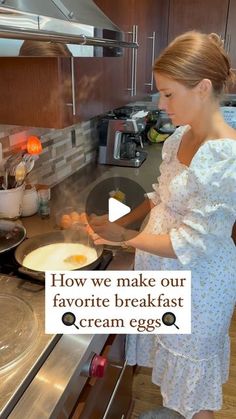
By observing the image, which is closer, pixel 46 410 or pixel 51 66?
pixel 46 410

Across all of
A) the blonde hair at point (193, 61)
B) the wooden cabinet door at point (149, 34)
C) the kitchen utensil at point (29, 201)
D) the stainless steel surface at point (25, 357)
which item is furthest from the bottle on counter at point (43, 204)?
the wooden cabinet door at point (149, 34)

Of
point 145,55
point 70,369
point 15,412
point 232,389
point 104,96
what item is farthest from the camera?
point 145,55

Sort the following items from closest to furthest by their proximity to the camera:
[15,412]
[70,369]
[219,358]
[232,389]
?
1. [15,412]
2. [70,369]
3. [219,358]
4. [232,389]

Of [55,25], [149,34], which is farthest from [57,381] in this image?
[149,34]

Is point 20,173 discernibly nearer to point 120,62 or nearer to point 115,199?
point 115,199

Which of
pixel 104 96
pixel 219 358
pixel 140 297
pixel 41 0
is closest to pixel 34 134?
pixel 104 96

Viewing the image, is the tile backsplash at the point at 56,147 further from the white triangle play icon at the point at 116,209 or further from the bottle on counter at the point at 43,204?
the white triangle play icon at the point at 116,209

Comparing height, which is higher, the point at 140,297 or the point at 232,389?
the point at 140,297

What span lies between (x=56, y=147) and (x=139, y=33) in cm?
71

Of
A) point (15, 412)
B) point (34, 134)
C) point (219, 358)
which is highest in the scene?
point (34, 134)

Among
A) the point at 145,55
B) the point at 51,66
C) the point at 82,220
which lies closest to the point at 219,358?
the point at 82,220

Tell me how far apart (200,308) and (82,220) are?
0.47 m

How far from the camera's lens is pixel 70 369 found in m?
0.73

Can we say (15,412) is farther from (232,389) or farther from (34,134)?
(232,389)
